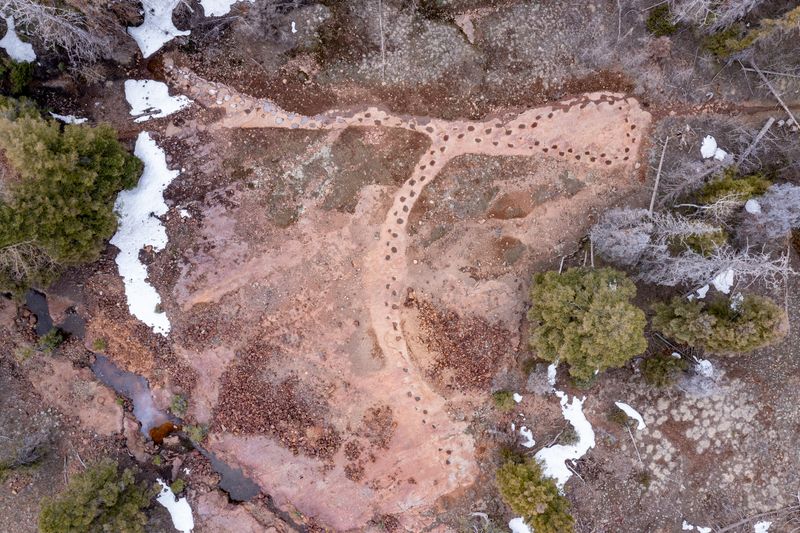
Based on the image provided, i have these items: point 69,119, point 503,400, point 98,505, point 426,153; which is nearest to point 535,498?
point 503,400

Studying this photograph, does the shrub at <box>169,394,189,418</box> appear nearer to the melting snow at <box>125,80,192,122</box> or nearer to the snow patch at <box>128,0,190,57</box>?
the melting snow at <box>125,80,192,122</box>

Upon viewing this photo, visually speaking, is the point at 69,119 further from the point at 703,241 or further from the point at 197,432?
the point at 703,241

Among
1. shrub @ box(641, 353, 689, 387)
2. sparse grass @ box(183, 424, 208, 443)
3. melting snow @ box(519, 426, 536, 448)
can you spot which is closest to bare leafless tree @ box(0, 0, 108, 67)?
sparse grass @ box(183, 424, 208, 443)

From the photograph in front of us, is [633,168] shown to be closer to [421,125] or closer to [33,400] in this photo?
[421,125]

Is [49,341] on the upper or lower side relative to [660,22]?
lower

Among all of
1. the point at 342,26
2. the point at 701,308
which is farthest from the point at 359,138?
the point at 701,308

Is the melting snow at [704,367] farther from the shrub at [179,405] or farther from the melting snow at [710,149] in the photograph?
the shrub at [179,405]
